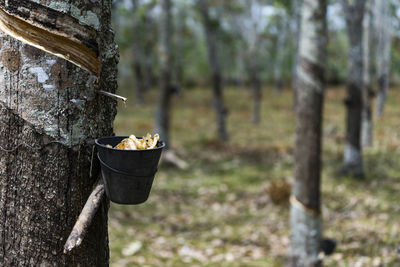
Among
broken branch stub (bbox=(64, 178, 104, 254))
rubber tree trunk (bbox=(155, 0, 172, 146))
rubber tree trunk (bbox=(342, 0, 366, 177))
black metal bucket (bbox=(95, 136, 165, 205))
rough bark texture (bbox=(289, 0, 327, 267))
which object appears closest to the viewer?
broken branch stub (bbox=(64, 178, 104, 254))

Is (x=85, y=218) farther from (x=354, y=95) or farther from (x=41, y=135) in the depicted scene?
(x=354, y=95)

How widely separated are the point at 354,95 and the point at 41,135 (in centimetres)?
828

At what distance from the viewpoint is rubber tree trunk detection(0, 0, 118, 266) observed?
4.73 ft

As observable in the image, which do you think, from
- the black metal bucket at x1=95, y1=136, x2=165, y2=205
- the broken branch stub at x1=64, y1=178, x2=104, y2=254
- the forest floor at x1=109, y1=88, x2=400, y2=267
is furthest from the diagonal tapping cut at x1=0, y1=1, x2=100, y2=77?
the forest floor at x1=109, y1=88, x2=400, y2=267

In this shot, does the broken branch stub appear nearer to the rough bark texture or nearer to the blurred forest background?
the rough bark texture

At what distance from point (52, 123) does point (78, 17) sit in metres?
0.41

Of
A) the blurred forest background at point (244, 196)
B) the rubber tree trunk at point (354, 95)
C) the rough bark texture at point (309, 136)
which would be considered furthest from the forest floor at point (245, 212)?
the rough bark texture at point (309, 136)

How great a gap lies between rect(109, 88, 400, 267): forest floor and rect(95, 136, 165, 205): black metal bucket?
367 cm

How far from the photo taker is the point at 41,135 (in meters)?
1.46

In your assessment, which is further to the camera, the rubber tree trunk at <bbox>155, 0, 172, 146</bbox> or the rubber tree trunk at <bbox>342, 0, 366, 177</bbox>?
the rubber tree trunk at <bbox>155, 0, 172, 146</bbox>

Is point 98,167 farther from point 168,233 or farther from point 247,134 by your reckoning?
point 247,134

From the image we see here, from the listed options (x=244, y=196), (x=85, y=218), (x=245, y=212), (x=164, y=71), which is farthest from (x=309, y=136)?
(x=164, y=71)

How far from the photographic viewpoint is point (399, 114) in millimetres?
22297

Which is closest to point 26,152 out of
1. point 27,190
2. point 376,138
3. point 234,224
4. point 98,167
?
point 27,190
